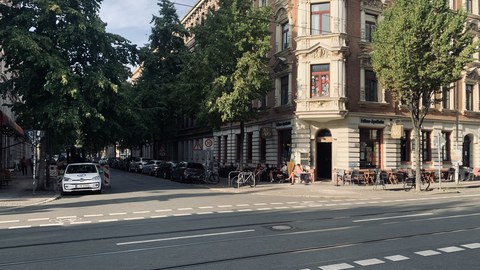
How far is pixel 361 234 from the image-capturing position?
31.1 feet

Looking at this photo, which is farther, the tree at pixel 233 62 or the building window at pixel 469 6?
the building window at pixel 469 6

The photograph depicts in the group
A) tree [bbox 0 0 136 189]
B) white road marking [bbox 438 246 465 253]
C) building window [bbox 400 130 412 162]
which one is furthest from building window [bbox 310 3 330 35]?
white road marking [bbox 438 246 465 253]

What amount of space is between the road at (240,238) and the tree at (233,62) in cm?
1158

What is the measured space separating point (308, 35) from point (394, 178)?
426 inches

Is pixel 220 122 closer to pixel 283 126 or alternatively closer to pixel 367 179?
pixel 283 126

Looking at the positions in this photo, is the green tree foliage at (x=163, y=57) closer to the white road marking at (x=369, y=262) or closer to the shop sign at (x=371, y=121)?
the shop sign at (x=371, y=121)

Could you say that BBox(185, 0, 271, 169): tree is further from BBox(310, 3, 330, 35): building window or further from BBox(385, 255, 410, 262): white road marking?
BBox(385, 255, 410, 262): white road marking

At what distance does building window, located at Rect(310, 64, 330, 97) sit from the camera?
2738cm

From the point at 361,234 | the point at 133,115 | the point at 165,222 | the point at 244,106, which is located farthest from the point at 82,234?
the point at 244,106

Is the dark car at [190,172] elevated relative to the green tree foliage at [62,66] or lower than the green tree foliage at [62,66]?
lower

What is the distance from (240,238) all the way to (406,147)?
24.2 meters

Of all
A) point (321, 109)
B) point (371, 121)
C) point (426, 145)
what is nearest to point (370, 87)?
point (371, 121)

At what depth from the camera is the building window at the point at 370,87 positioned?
94.6 feet

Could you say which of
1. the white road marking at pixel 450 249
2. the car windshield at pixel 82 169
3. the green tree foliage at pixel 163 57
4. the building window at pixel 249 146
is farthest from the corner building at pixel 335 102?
the white road marking at pixel 450 249
